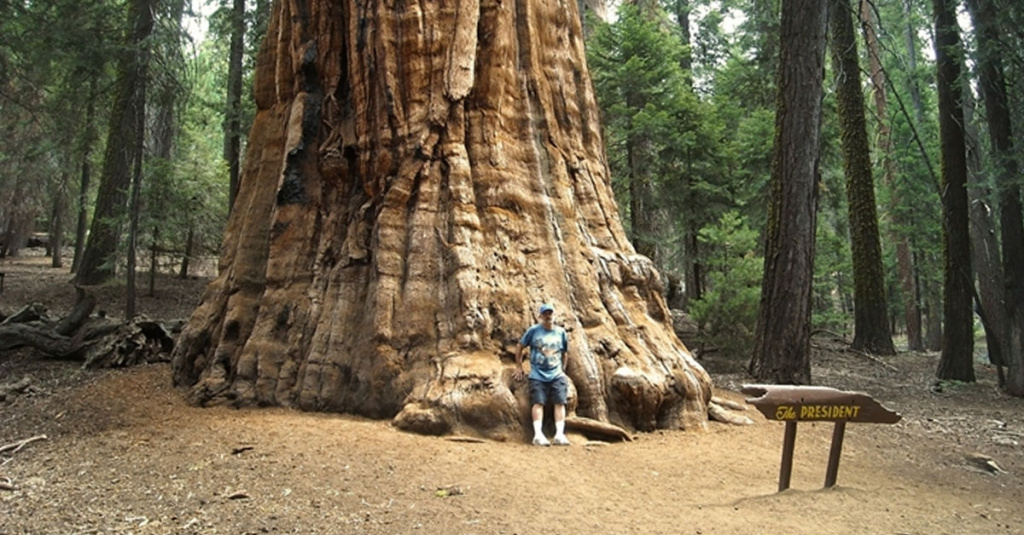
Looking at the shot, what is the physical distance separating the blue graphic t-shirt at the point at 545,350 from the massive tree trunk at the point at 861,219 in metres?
11.8

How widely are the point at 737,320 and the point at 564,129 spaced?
5507 mm

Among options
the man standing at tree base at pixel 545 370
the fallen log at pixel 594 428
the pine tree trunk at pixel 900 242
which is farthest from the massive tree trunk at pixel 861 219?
the man standing at tree base at pixel 545 370

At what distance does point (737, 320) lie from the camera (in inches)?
486

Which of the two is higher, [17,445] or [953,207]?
[953,207]

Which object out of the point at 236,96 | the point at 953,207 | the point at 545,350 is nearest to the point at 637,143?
the point at 953,207

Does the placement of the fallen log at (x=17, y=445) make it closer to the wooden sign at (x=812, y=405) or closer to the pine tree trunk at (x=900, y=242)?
the wooden sign at (x=812, y=405)

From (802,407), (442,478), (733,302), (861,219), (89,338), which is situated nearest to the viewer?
(442,478)

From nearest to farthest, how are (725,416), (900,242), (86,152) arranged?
(725,416) < (86,152) < (900,242)

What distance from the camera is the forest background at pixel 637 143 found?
1237 cm

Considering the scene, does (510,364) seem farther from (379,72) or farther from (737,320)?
(737,320)

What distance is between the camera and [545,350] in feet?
22.1

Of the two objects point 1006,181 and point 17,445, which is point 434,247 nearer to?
point 17,445

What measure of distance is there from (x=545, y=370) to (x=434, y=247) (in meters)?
2.00

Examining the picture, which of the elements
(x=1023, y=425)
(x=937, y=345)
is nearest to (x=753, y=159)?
(x=1023, y=425)
